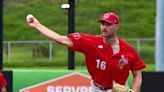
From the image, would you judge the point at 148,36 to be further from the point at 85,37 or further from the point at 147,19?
the point at 85,37

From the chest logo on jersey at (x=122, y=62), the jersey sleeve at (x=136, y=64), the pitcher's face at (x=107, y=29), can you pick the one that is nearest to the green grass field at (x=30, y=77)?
the jersey sleeve at (x=136, y=64)

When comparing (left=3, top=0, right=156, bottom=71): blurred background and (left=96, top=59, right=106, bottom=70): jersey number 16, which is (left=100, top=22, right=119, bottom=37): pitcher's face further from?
(left=3, top=0, right=156, bottom=71): blurred background

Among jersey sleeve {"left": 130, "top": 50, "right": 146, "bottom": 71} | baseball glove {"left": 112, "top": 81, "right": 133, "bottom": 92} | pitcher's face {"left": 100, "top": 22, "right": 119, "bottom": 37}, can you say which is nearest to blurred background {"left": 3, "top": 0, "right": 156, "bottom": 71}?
jersey sleeve {"left": 130, "top": 50, "right": 146, "bottom": 71}

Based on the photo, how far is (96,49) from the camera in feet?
21.0

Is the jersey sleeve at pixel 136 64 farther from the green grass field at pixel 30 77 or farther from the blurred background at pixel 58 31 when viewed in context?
the blurred background at pixel 58 31

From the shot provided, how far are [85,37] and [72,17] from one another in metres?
5.23

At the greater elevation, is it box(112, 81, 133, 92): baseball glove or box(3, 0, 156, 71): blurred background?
box(112, 81, 133, 92): baseball glove

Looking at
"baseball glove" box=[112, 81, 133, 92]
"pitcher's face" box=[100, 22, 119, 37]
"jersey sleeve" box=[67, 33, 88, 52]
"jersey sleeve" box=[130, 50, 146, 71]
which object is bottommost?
"baseball glove" box=[112, 81, 133, 92]

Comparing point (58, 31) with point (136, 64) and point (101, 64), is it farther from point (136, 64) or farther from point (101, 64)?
point (101, 64)

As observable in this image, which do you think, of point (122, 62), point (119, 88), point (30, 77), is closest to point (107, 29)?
point (122, 62)

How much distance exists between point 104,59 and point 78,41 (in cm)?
36

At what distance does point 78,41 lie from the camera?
6.27 metres

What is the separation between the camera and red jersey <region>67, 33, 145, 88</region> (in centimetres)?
637

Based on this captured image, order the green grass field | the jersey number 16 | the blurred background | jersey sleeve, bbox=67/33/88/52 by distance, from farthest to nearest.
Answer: the blurred background, the green grass field, the jersey number 16, jersey sleeve, bbox=67/33/88/52
